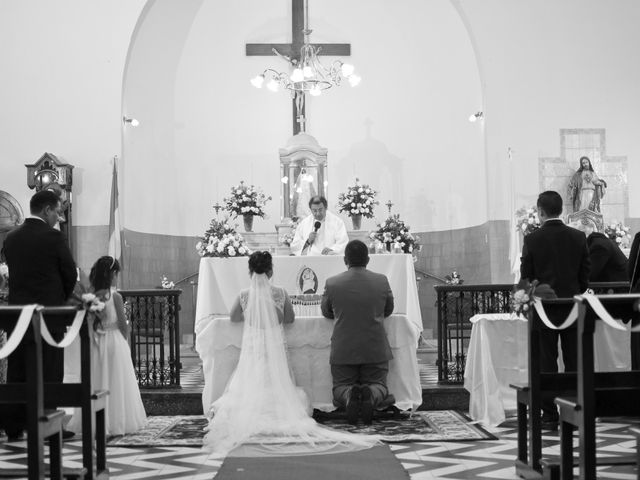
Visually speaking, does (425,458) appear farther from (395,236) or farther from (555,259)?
(395,236)

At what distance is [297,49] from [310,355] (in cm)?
703

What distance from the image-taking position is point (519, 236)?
1266cm

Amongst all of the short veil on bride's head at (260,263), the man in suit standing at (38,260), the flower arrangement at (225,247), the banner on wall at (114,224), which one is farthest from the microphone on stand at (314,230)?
the banner on wall at (114,224)

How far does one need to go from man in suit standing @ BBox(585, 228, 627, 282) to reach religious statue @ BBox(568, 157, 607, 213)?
415cm

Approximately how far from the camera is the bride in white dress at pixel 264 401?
6.51 m

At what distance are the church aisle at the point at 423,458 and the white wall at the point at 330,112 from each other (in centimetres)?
744

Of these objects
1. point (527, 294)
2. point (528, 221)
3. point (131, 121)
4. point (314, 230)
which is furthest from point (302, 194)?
point (527, 294)

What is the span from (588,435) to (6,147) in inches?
393

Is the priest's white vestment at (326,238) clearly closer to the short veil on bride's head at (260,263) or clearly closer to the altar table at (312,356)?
the altar table at (312,356)

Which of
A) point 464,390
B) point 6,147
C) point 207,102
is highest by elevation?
point 207,102

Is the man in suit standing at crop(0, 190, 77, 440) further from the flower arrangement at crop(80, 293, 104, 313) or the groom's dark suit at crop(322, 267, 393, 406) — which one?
the groom's dark suit at crop(322, 267, 393, 406)

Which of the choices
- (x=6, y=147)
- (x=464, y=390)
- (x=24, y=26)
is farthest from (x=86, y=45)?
(x=464, y=390)

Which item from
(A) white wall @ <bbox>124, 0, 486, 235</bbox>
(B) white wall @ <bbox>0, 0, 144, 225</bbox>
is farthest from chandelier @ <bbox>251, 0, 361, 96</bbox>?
(B) white wall @ <bbox>0, 0, 144, 225</bbox>

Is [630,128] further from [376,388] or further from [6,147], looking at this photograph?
[6,147]
